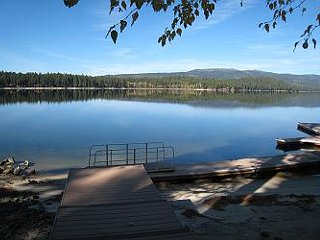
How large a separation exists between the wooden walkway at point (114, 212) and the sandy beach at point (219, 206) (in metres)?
1.38

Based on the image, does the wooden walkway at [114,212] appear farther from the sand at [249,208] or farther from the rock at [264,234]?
the rock at [264,234]

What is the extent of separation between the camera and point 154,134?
140 feet

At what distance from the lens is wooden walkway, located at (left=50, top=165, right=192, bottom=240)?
8148 millimetres

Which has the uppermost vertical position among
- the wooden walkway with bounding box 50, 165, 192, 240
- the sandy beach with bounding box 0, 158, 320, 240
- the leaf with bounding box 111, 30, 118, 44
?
the leaf with bounding box 111, 30, 118, 44

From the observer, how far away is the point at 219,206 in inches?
573

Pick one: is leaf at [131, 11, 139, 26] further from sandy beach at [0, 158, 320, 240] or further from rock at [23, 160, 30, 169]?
rock at [23, 160, 30, 169]

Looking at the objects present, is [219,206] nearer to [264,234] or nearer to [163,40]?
[264,234]

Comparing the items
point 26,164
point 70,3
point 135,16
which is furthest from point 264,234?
point 26,164

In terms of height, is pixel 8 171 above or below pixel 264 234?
below

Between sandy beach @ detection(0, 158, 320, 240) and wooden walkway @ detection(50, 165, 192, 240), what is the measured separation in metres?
1.38

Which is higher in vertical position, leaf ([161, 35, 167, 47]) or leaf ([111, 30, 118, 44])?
leaf ([161, 35, 167, 47])

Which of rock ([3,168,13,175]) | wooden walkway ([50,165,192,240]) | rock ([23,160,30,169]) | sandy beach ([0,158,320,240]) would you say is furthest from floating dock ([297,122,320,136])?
wooden walkway ([50,165,192,240])

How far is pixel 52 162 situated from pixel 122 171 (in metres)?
12.7

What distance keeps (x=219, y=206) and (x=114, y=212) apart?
19.5 ft
